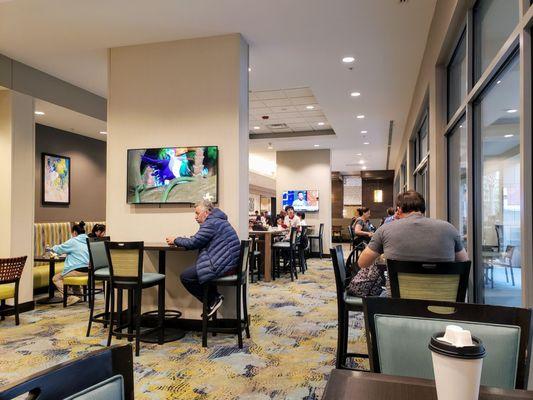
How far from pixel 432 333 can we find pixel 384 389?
362 mm

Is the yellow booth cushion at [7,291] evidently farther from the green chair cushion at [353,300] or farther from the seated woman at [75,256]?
the green chair cushion at [353,300]

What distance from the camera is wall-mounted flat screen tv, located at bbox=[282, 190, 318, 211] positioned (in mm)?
11938

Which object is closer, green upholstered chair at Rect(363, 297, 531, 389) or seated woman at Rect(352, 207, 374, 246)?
green upholstered chair at Rect(363, 297, 531, 389)

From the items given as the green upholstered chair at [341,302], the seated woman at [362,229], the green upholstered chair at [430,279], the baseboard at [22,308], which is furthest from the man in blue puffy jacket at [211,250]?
the seated woman at [362,229]

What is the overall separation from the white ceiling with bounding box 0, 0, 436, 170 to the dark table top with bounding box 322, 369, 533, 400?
356 centimetres

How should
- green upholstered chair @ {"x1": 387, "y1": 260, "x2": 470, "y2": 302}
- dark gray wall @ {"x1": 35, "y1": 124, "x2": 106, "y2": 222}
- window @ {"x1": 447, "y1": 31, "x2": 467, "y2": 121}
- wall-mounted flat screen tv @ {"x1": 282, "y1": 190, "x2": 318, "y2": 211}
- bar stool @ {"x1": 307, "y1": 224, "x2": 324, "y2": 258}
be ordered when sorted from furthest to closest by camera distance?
wall-mounted flat screen tv @ {"x1": 282, "y1": 190, "x2": 318, "y2": 211} → bar stool @ {"x1": 307, "y1": 224, "x2": 324, "y2": 258} → dark gray wall @ {"x1": 35, "y1": 124, "x2": 106, "y2": 222} → window @ {"x1": 447, "y1": 31, "x2": 467, "y2": 121} → green upholstered chair @ {"x1": 387, "y1": 260, "x2": 470, "y2": 302}

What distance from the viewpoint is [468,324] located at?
1.27 m

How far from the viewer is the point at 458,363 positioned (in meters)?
0.74

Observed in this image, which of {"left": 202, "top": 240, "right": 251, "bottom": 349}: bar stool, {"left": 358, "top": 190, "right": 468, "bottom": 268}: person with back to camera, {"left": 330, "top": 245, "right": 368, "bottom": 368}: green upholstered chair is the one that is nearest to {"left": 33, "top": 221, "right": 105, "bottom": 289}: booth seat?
{"left": 202, "top": 240, "right": 251, "bottom": 349}: bar stool

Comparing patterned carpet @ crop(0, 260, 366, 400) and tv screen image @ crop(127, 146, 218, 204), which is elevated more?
tv screen image @ crop(127, 146, 218, 204)

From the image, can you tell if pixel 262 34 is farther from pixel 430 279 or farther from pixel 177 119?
pixel 430 279

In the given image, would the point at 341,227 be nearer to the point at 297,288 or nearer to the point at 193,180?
the point at 297,288

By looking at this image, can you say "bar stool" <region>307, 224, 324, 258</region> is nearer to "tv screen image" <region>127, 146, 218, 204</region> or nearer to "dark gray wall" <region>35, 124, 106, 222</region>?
"dark gray wall" <region>35, 124, 106, 222</region>

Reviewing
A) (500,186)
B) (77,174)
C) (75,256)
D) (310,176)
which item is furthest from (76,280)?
(310,176)
